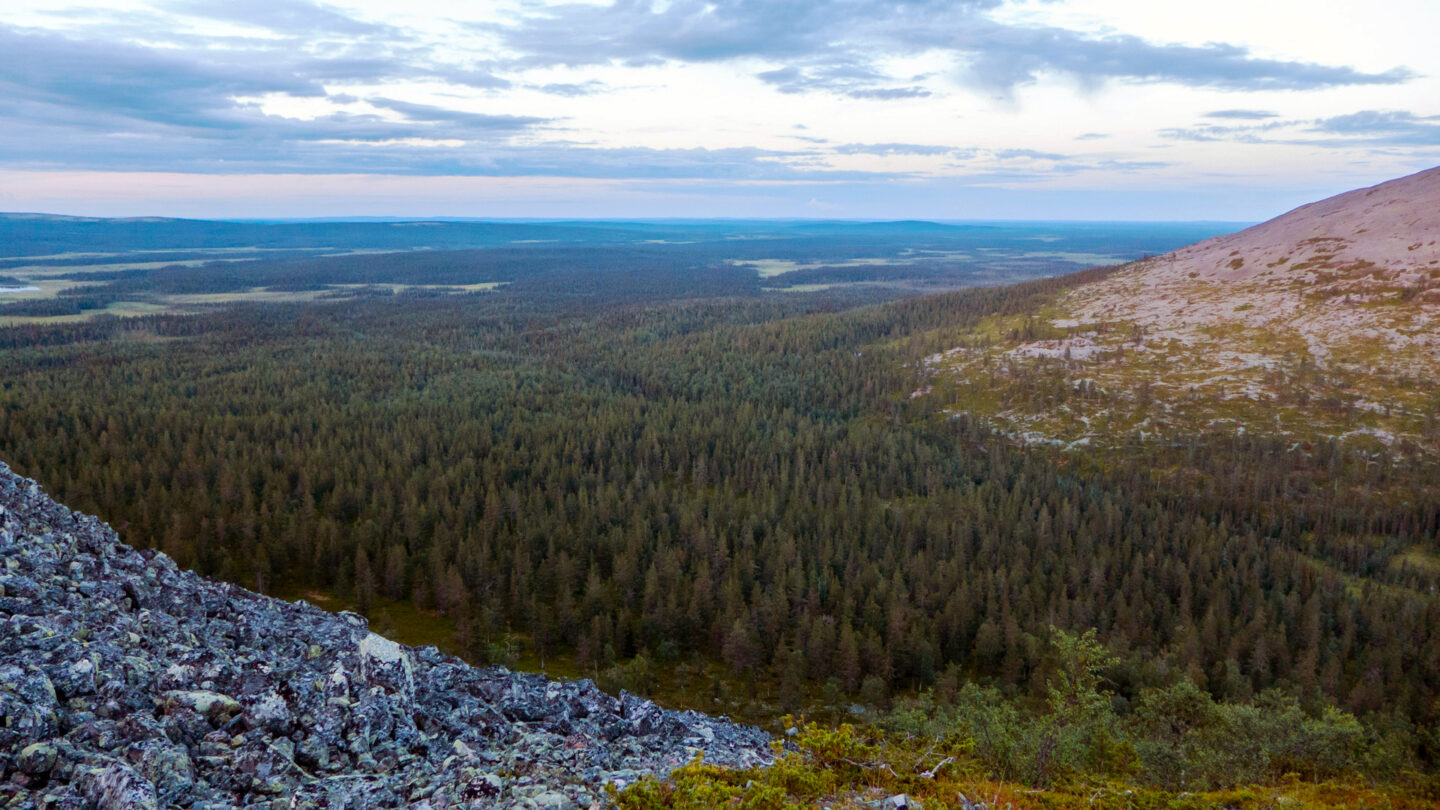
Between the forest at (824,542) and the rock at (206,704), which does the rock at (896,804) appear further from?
the rock at (206,704)

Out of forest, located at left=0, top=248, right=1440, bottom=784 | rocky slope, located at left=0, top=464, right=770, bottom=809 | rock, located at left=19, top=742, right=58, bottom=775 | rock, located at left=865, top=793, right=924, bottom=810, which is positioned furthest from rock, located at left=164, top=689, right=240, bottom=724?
forest, located at left=0, top=248, right=1440, bottom=784

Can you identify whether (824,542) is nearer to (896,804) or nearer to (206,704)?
(896,804)

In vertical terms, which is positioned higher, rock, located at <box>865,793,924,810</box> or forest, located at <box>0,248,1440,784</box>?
rock, located at <box>865,793,924,810</box>

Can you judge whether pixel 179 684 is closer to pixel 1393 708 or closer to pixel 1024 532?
pixel 1393 708

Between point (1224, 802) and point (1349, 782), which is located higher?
point (1224, 802)

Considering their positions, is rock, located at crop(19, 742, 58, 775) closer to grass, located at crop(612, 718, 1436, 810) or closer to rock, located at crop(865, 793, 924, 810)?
grass, located at crop(612, 718, 1436, 810)

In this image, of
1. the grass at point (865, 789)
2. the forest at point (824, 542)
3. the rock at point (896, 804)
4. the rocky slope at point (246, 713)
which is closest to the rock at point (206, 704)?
the rocky slope at point (246, 713)

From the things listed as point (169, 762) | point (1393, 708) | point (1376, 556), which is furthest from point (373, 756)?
point (1376, 556)
